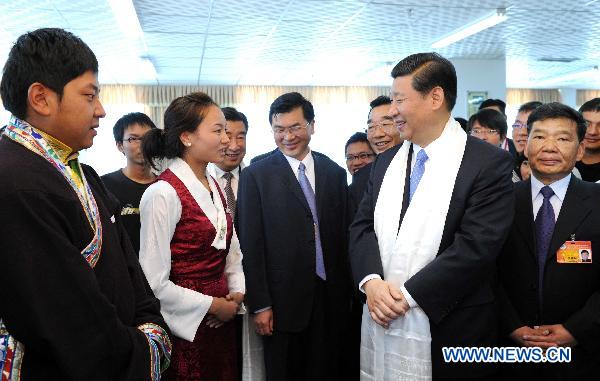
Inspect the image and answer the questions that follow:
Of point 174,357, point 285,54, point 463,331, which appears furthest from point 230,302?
point 285,54

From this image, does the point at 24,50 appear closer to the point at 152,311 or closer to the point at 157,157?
the point at 152,311

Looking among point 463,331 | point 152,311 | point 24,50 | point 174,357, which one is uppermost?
point 24,50

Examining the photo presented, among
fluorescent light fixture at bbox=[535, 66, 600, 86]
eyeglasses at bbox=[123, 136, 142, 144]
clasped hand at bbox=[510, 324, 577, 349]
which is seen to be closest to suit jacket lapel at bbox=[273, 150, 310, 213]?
clasped hand at bbox=[510, 324, 577, 349]

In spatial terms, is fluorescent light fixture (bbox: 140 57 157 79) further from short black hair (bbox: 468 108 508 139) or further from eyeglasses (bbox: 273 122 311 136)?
eyeglasses (bbox: 273 122 311 136)

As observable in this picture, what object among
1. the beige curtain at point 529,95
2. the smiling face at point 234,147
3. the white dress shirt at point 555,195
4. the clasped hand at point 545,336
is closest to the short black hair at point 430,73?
the white dress shirt at point 555,195

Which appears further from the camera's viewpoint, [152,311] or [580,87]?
[580,87]

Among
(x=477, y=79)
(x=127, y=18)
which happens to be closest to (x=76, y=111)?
(x=127, y=18)

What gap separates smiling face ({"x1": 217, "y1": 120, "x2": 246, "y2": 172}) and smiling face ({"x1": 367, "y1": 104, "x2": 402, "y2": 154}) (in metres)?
0.84

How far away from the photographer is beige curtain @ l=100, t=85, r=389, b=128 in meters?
10.6

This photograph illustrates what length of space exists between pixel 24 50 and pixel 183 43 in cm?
624

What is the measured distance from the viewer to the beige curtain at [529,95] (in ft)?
41.5

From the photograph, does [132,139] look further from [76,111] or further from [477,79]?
[477,79]

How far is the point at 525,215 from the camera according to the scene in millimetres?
1990

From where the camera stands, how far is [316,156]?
2.74 meters
